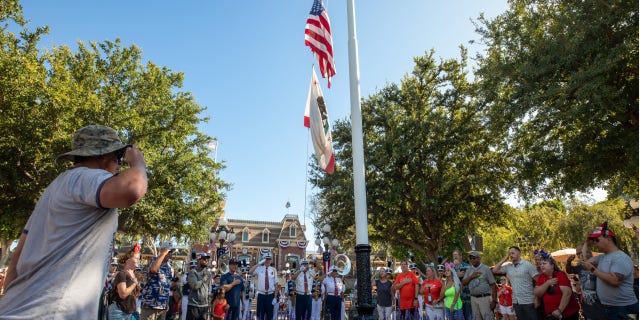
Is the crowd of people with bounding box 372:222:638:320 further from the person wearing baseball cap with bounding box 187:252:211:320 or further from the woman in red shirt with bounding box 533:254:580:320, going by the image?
the person wearing baseball cap with bounding box 187:252:211:320

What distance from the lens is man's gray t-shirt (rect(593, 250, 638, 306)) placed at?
5.52m

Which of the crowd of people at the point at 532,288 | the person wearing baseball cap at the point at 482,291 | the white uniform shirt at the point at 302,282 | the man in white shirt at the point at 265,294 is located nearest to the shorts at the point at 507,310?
the crowd of people at the point at 532,288

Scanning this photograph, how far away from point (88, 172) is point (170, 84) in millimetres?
25879

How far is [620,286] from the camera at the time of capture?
219 inches

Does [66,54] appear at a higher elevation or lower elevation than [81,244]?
higher

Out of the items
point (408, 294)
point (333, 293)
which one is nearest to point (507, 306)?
point (408, 294)

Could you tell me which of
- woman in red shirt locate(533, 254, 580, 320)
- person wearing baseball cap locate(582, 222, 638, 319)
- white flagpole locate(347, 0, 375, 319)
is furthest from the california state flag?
person wearing baseball cap locate(582, 222, 638, 319)

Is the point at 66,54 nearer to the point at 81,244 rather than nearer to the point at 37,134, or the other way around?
the point at 37,134

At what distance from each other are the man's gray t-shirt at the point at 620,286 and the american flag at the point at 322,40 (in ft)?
18.2

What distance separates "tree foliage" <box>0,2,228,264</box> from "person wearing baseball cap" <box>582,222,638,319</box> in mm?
19171

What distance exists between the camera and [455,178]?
2130 centimetres

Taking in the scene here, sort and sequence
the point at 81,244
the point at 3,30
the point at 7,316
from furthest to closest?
1. the point at 3,30
2. the point at 81,244
3. the point at 7,316

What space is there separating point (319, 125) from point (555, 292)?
547cm

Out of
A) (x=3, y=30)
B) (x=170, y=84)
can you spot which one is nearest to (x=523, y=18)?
(x=170, y=84)
